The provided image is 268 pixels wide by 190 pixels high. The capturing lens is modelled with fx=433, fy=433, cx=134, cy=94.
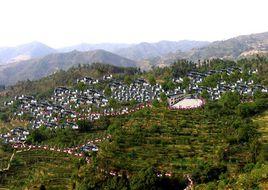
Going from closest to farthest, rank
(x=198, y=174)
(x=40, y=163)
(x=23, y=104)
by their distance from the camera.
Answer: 1. (x=198, y=174)
2. (x=40, y=163)
3. (x=23, y=104)

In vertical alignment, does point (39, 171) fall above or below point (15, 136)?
above

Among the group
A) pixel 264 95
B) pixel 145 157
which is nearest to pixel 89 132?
pixel 145 157

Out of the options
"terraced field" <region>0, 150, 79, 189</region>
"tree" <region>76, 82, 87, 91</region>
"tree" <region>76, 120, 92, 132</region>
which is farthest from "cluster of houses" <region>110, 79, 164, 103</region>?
"terraced field" <region>0, 150, 79, 189</region>

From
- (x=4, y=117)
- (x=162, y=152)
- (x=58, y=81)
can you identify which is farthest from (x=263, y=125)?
(x=58, y=81)

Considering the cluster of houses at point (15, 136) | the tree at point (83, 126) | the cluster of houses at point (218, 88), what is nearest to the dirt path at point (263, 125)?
Answer: the cluster of houses at point (218, 88)

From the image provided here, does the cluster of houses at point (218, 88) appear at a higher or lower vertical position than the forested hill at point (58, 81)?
higher

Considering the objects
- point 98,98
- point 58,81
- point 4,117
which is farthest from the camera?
point 58,81

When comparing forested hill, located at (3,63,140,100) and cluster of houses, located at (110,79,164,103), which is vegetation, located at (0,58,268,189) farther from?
forested hill, located at (3,63,140,100)

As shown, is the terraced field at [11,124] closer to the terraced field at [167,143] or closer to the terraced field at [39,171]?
the terraced field at [39,171]

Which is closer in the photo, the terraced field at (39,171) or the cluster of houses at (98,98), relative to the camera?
the terraced field at (39,171)

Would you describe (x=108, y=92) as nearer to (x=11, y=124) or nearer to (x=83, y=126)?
Result: (x=11, y=124)

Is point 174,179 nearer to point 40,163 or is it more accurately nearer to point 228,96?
point 40,163
